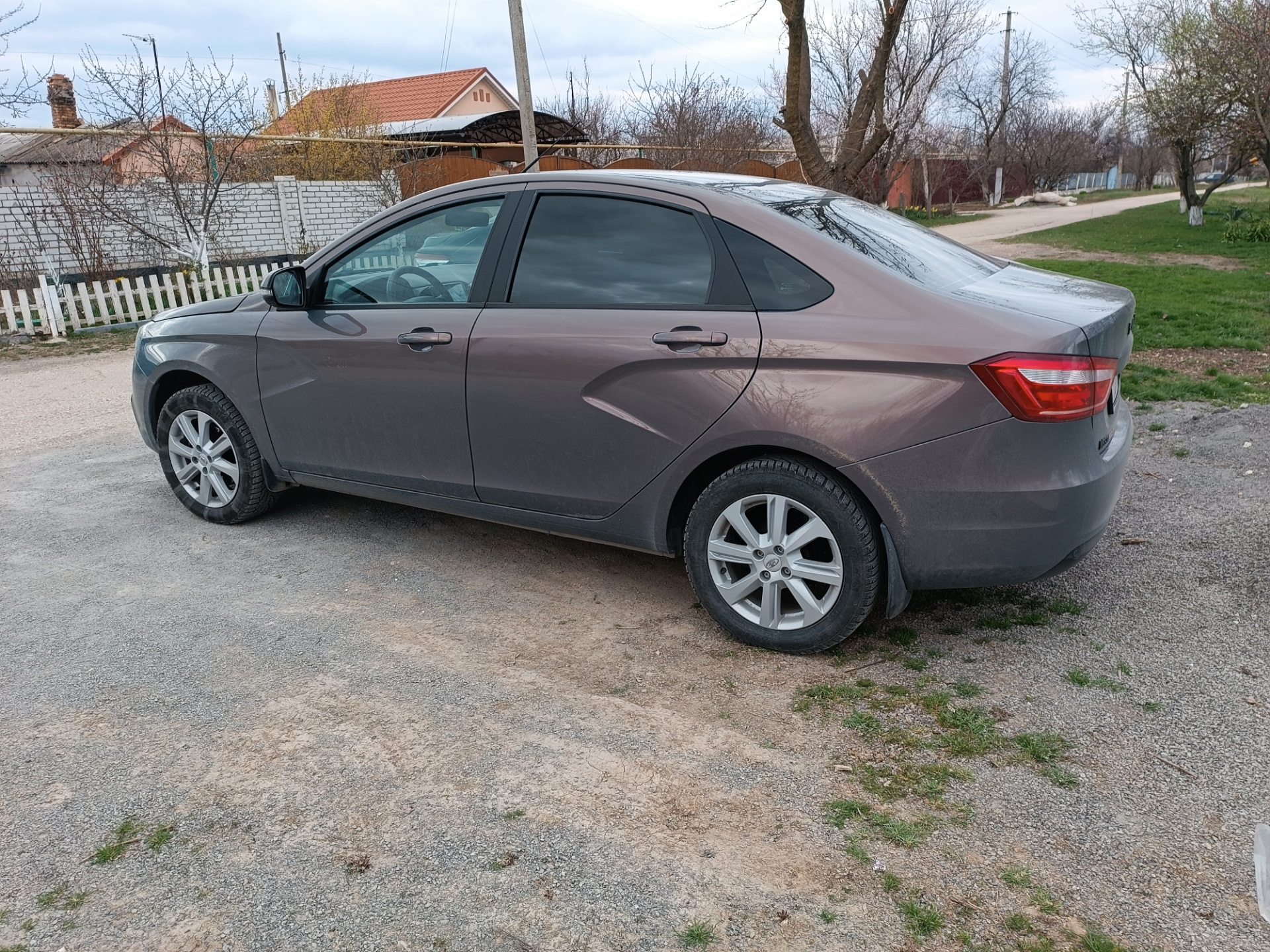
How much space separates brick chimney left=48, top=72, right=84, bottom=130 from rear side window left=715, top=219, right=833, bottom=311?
84.4ft

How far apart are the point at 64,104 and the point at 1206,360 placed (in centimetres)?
2626

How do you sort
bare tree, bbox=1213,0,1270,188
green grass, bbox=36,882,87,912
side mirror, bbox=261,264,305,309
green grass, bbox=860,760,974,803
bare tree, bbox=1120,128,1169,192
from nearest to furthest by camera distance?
green grass, bbox=36,882,87,912 → green grass, bbox=860,760,974,803 → side mirror, bbox=261,264,305,309 → bare tree, bbox=1213,0,1270,188 → bare tree, bbox=1120,128,1169,192

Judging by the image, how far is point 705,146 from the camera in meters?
24.7

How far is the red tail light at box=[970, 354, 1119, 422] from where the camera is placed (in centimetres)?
303

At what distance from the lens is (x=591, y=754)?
2949 millimetres

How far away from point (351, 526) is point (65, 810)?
2.40 m

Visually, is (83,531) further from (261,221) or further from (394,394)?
(261,221)

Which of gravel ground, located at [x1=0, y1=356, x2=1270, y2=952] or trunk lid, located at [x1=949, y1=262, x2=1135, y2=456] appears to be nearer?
gravel ground, located at [x1=0, y1=356, x2=1270, y2=952]

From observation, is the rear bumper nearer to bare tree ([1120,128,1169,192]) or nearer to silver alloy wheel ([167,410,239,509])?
silver alloy wheel ([167,410,239,509])

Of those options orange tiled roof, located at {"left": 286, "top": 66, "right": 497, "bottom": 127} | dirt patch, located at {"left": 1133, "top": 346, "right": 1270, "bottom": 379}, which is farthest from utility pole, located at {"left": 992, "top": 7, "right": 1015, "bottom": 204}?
dirt patch, located at {"left": 1133, "top": 346, "right": 1270, "bottom": 379}

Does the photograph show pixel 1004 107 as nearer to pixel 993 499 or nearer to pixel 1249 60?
→ pixel 1249 60

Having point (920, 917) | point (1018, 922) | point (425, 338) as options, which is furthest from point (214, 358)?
point (1018, 922)

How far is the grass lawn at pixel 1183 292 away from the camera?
23.6ft

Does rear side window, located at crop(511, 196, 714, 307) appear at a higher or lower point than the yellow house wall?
lower
